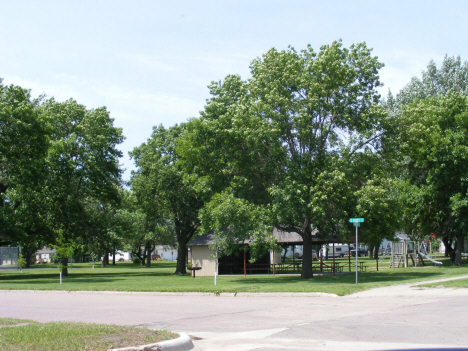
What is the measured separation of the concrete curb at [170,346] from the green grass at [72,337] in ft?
0.78

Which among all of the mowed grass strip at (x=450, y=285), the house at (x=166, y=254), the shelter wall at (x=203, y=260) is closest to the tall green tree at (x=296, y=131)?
the mowed grass strip at (x=450, y=285)

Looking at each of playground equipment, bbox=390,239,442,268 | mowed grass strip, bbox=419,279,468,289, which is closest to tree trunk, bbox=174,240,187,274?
playground equipment, bbox=390,239,442,268

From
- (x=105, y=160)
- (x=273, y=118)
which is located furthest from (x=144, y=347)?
(x=105, y=160)

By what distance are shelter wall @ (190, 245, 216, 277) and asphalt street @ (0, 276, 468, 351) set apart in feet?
65.0

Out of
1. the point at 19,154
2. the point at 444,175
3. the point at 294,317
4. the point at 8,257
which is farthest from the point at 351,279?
the point at 8,257

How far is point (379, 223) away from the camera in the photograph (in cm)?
2752

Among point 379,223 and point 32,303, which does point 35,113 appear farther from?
point 379,223

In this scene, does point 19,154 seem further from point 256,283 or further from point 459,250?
point 459,250

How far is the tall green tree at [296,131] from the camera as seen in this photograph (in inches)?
1025

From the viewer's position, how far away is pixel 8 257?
46.0 metres

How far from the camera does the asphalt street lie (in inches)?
357

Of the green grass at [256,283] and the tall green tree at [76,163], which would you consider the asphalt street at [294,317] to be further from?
the tall green tree at [76,163]

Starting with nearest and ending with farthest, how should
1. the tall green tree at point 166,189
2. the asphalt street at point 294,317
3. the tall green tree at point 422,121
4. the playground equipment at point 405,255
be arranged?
the asphalt street at point 294,317 → the tall green tree at point 422,121 → the tall green tree at point 166,189 → the playground equipment at point 405,255

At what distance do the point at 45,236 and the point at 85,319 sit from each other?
30214mm
